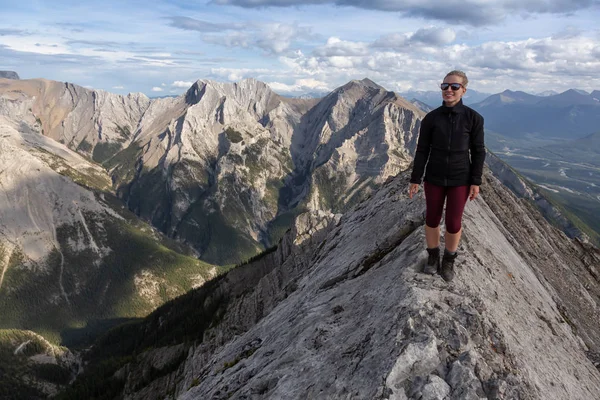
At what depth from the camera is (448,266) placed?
513 inches

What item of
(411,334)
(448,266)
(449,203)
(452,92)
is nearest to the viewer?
(411,334)

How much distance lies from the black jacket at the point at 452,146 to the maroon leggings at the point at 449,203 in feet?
1.12

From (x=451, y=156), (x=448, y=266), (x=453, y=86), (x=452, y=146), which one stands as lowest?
(x=448, y=266)

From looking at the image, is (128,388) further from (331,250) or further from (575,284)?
(575,284)

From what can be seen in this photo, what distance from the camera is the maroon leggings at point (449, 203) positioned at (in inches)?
482

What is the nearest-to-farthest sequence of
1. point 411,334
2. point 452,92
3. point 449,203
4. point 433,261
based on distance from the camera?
1. point 411,334
2. point 452,92
3. point 449,203
4. point 433,261

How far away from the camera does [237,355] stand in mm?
19359

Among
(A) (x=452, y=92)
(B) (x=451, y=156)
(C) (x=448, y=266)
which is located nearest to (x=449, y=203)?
(B) (x=451, y=156)

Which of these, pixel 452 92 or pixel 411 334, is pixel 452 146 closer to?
pixel 452 92

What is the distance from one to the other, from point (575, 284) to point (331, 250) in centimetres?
2166

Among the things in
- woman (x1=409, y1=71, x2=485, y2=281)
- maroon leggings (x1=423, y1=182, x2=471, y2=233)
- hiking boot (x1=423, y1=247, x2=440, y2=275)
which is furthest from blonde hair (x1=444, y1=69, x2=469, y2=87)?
hiking boot (x1=423, y1=247, x2=440, y2=275)

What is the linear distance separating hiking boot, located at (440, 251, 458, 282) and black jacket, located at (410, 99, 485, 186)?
2.74 m

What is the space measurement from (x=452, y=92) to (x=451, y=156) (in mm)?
2037

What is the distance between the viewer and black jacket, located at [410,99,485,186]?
1156cm
